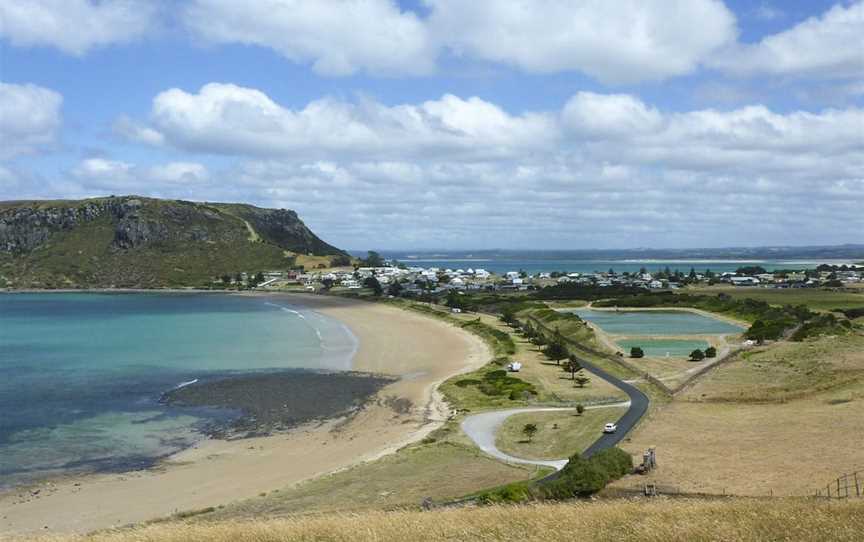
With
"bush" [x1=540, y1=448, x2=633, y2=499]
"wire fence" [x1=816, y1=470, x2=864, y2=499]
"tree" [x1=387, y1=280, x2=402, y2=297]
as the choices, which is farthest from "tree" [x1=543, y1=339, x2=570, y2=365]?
"tree" [x1=387, y1=280, x2=402, y2=297]

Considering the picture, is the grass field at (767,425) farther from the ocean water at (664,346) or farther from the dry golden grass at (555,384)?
the ocean water at (664,346)

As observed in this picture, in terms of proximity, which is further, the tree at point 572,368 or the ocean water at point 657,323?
the ocean water at point 657,323

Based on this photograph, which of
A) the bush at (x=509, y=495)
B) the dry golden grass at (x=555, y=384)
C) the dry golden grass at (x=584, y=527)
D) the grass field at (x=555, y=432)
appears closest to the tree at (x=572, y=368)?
the dry golden grass at (x=555, y=384)

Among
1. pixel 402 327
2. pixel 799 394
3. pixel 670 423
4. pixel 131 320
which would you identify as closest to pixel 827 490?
pixel 670 423

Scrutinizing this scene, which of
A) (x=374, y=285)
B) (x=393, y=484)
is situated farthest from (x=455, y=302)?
(x=393, y=484)

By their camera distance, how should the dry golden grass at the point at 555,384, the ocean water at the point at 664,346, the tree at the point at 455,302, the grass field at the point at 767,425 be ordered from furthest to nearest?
1. the tree at the point at 455,302
2. the ocean water at the point at 664,346
3. the dry golden grass at the point at 555,384
4. the grass field at the point at 767,425
